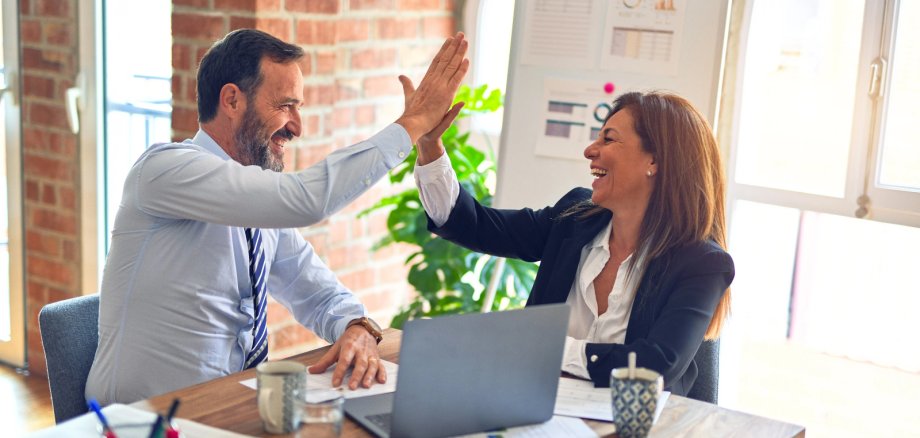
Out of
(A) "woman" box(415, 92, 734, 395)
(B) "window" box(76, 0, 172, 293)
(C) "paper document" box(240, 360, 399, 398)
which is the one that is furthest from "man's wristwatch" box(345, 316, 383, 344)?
(B) "window" box(76, 0, 172, 293)

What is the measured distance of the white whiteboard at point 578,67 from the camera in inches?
108

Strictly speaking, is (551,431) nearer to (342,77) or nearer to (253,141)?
(253,141)

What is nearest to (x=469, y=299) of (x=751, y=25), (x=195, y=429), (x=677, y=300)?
(x=751, y=25)

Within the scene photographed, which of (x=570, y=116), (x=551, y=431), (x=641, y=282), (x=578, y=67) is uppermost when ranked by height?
(x=578, y=67)

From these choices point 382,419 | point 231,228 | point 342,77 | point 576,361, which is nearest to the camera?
point 382,419

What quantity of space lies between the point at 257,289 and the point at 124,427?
0.62 m

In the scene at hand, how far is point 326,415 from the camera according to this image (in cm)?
151

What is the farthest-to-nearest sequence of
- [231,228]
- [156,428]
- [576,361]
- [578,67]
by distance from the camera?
[578,67] → [231,228] → [576,361] → [156,428]

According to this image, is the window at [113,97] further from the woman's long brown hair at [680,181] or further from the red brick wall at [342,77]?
the woman's long brown hair at [680,181]

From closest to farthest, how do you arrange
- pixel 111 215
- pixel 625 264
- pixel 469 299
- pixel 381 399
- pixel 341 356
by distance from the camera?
pixel 381 399 → pixel 341 356 → pixel 625 264 → pixel 469 299 → pixel 111 215

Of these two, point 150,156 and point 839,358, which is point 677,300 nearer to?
point 150,156

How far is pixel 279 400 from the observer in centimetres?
150

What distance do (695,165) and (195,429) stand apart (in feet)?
3.81

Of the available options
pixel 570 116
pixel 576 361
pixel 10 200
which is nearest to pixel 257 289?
pixel 576 361
